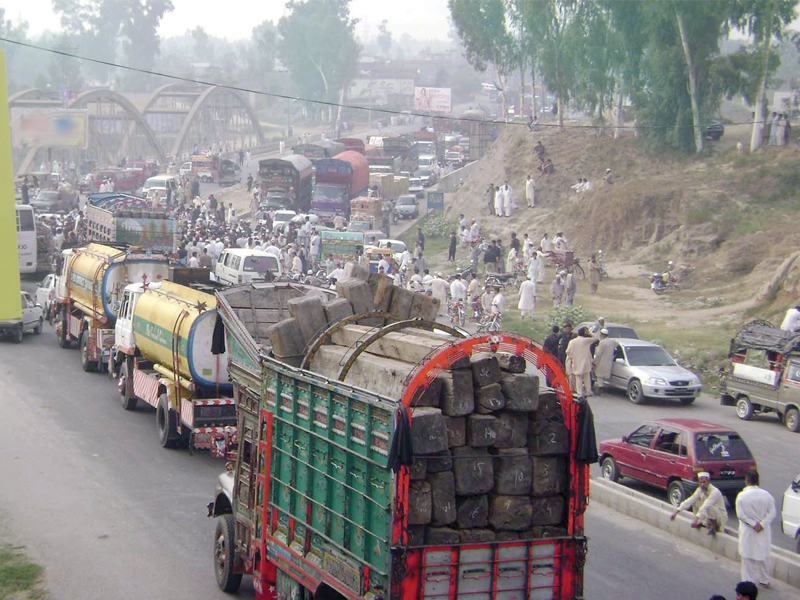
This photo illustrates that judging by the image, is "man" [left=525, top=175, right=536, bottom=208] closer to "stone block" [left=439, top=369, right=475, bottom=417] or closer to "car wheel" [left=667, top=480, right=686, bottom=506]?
→ "car wheel" [left=667, top=480, right=686, bottom=506]

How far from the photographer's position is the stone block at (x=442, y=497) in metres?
7.64

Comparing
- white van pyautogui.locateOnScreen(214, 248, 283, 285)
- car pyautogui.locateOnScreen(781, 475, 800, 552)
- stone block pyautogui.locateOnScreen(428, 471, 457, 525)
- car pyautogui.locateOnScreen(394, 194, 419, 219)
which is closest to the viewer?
stone block pyautogui.locateOnScreen(428, 471, 457, 525)

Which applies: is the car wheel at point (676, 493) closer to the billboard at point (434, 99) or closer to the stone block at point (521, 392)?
the stone block at point (521, 392)

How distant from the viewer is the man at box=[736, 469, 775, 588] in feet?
34.7

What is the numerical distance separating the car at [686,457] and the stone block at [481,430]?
6654 millimetres

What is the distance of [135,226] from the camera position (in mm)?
32062

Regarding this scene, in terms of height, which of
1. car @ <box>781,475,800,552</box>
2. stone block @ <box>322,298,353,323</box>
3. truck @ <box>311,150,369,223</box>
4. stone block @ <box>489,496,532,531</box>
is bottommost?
car @ <box>781,475,800,552</box>

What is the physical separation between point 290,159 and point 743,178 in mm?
26540

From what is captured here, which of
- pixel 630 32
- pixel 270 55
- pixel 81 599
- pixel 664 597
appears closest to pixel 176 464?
pixel 81 599

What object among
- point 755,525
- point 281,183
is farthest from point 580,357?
point 281,183

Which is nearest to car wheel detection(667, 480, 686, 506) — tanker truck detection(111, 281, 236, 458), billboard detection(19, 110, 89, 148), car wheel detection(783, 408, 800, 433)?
car wheel detection(783, 408, 800, 433)

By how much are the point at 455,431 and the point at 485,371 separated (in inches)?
20.0

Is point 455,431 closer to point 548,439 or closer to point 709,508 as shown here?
point 548,439

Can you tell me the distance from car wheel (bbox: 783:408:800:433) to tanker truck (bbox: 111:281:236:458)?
34.0ft
